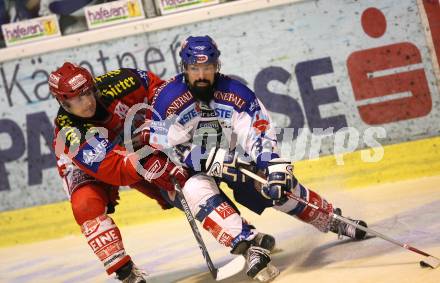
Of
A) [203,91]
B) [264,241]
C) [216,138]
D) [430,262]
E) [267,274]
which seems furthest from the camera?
[264,241]

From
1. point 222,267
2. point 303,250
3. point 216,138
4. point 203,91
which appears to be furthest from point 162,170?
point 303,250

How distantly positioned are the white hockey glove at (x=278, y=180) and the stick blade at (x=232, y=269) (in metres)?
0.36

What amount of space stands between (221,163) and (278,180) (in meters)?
0.31

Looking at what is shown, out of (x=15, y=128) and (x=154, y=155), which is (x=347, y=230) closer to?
(x=154, y=155)

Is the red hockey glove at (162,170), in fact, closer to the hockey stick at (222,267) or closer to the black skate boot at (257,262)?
the hockey stick at (222,267)

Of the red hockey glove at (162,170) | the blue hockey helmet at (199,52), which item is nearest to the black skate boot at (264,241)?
the red hockey glove at (162,170)

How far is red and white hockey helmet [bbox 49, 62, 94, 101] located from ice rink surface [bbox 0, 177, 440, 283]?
131cm

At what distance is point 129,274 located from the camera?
461 cm

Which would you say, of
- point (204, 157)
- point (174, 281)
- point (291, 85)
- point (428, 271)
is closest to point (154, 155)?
point (204, 157)

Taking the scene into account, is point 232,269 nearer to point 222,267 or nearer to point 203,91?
point 222,267

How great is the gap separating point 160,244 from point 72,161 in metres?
1.68

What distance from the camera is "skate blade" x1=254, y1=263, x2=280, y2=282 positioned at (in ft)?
14.0

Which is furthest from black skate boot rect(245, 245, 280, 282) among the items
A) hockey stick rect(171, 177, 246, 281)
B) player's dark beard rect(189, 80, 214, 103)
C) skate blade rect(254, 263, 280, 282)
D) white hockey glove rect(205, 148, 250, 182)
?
player's dark beard rect(189, 80, 214, 103)

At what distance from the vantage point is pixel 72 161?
4.64 meters
